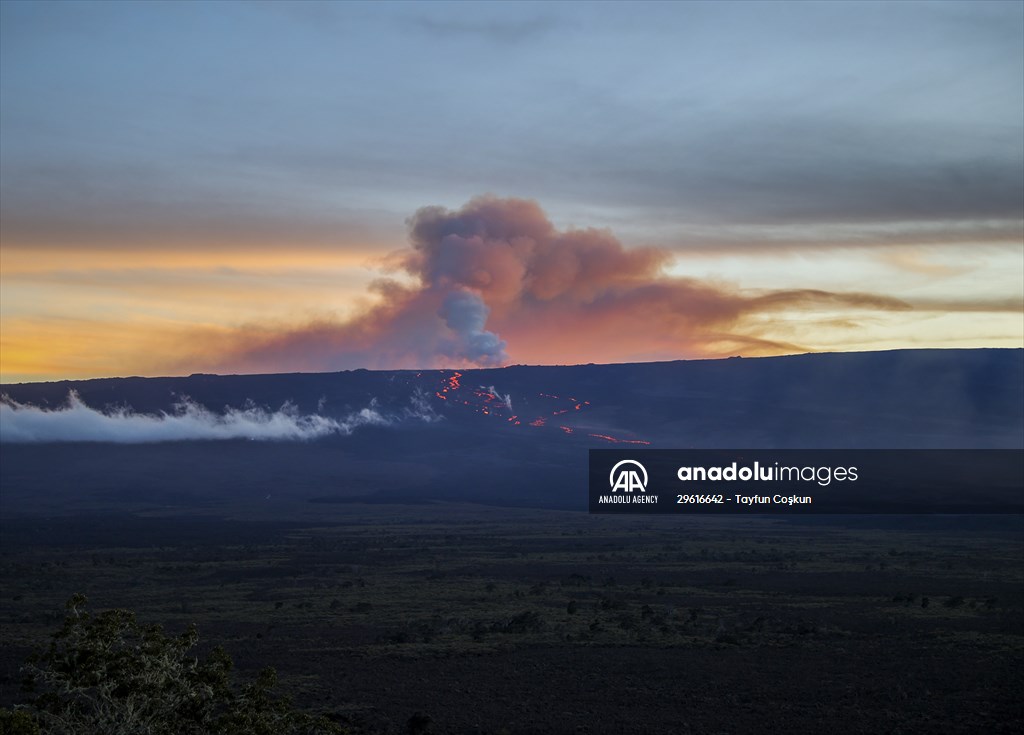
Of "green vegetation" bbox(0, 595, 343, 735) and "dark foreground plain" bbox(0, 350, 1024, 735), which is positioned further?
"dark foreground plain" bbox(0, 350, 1024, 735)

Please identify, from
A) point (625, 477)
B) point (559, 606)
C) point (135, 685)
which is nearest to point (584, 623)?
point (559, 606)

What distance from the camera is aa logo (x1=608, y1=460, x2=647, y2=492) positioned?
267 ft

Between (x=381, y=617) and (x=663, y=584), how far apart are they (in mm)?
16668

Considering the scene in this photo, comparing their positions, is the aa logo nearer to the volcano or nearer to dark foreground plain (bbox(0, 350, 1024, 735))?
dark foreground plain (bbox(0, 350, 1024, 735))

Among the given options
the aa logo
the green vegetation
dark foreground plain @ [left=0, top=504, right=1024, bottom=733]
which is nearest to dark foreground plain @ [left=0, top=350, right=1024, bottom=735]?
dark foreground plain @ [left=0, top=504, right=1024, bottom=733]

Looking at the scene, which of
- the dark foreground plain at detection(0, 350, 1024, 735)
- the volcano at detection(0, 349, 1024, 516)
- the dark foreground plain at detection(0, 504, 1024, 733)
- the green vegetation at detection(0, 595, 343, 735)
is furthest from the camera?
the volcano at detection(0, 349, 1024, 516)

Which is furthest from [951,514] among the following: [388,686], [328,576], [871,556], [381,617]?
[388,686]

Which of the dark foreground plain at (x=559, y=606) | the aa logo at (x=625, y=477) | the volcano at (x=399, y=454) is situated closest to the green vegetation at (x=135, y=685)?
the dark foreground plain at (x=559, y=606)

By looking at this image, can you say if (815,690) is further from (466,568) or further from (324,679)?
(466,568)

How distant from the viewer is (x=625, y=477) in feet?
303

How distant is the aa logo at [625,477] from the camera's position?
81.4 m

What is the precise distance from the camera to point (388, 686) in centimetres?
2816

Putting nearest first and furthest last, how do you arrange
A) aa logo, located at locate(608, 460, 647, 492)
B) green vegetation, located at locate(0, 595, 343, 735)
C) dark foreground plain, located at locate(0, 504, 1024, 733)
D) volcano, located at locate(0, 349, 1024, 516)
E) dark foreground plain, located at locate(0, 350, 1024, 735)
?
green vegetation, located at locate(0, 595, 343, 735)
dark foreground plain, located at locate(0, 504, 1024, 733)
dark foreground plain, located at locate(0, 350, 1024, 735)
aa logo, located at locate(608, 460, 647, 492)
volcano, located at locate(0, 349, 1024, 516)

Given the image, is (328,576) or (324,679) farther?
(328,576)
